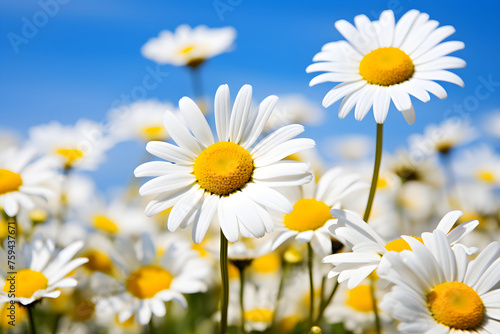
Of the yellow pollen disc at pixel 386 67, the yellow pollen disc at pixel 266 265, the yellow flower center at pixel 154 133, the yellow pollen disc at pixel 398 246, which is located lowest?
the yellow pollen disc at pixel 266 265

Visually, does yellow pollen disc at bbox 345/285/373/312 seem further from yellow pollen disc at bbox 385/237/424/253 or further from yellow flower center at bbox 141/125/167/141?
yellow flower center at bbox 141/125/167/141

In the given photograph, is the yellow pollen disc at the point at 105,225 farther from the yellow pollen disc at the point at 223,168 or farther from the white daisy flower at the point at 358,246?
the white daisy flower at the point at 358,246

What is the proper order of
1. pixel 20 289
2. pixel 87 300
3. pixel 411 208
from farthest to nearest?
1. pixel 411 208
2. pixel 87 300
3. pixel 20 289

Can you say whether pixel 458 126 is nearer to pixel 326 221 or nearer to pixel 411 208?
pixel 411 208

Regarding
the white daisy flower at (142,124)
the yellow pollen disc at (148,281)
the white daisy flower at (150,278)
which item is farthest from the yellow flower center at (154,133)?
the yellow pollen disc at (148,281)

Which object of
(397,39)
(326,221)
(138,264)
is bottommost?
(138,264)

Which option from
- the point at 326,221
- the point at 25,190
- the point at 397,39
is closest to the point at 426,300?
the point at 326,221

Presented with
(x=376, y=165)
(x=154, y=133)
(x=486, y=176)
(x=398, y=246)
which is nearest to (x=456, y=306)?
(x=398, y=246)
